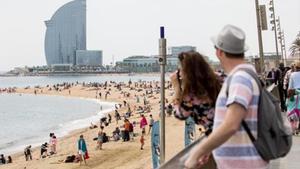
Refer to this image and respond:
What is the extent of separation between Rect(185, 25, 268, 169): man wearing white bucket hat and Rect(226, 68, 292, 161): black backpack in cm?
3

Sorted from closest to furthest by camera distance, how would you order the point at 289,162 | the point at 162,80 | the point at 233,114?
the point at 233,114
the point at 162,80
the point at 289,162

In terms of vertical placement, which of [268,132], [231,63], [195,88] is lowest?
[268,132]

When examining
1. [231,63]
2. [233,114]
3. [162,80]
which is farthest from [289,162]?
[233,114]

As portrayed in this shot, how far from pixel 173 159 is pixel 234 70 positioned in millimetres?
1297

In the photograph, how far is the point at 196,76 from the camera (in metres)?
3.16

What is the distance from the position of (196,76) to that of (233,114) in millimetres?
675

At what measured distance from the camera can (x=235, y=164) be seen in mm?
2707

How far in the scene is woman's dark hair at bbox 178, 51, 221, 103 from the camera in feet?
10.4

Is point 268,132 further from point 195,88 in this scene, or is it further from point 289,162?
point 289,162

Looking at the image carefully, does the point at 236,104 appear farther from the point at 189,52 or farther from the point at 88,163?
the point at 88,163

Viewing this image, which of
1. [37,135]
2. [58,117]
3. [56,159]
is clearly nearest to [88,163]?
[56,159]

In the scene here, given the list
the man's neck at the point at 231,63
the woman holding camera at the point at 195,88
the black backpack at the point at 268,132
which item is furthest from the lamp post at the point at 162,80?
the black backpack at the point at 268,132

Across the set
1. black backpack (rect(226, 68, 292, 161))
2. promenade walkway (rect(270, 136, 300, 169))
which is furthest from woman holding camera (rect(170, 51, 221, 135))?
promenade walkway (rect(270, 136, 300, 169))

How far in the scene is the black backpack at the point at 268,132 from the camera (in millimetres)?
2645
